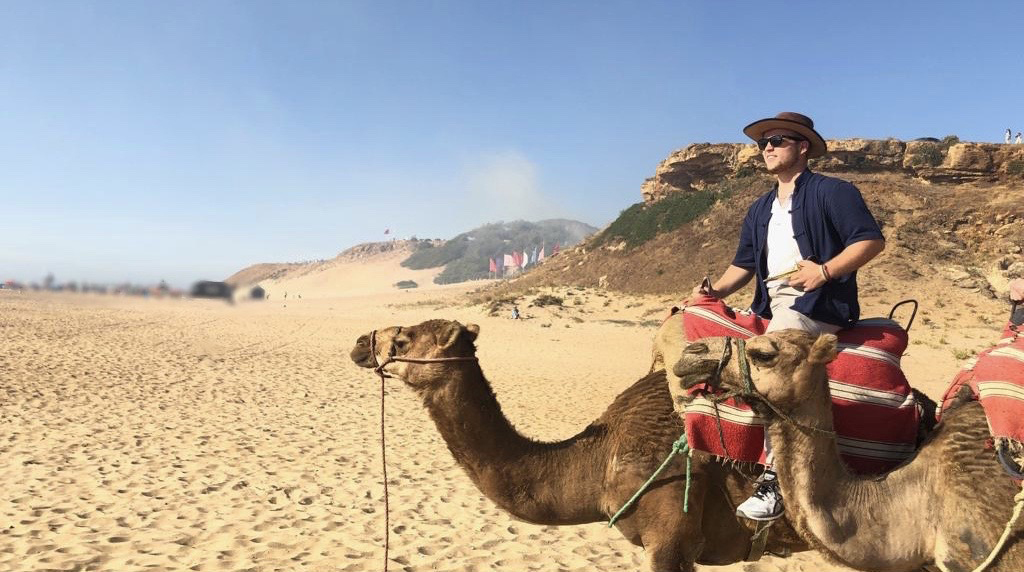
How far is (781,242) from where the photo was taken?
3.07 m

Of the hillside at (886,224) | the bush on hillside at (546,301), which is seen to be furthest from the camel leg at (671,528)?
the bush on hillside at (546,301)

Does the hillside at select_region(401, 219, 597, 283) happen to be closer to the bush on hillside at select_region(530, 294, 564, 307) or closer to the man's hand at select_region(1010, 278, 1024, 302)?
the bush on hillside at select_region(530, 294, 564, 307)

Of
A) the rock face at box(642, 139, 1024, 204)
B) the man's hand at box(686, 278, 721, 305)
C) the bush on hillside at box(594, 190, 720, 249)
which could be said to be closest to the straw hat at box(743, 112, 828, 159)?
the man's hand at box(686, 278, 721, 305)

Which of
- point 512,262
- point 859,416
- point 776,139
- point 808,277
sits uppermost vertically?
point 512,262

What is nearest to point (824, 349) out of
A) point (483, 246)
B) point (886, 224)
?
point (886, 224)

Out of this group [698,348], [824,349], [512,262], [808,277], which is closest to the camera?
[824,349]

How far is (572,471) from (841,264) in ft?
5.56

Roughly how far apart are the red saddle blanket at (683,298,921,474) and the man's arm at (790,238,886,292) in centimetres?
35

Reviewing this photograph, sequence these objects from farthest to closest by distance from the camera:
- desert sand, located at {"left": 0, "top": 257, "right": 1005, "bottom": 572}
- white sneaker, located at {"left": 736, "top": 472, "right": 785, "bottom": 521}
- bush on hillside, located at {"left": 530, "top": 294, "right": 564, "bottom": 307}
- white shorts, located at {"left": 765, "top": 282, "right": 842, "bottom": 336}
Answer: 1. bush on hillside, located at {"left": 530, "top": 294, "right": 564, "bottom": 307}
2. desert sand, located at {"left": 0, "top": 257, "right": 1005, "bottom": 572}
3. white shorts, located at {"left": 765, "top": 282, "right": 842, "bottom": 336}
4. white sneaker, located at {"left": 736, "top": 472, "right": 785, "bottom": 521}

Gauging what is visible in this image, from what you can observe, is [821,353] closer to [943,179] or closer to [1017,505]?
[1017,505]

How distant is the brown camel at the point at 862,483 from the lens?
2.16 metres

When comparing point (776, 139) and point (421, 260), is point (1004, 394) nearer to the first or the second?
point (776, 139)

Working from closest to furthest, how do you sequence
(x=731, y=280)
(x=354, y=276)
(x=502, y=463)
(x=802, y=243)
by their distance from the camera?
(x=802, y=243) → (x=502, y=463) → (x=731, y=280) → (x=354, y=276)

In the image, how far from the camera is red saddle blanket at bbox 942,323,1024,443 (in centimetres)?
222
